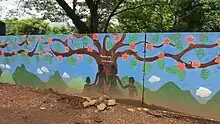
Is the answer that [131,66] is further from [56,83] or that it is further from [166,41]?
[56,83]

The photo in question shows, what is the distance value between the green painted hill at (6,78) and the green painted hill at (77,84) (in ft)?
8.42

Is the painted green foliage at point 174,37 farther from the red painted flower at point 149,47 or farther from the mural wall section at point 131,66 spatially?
the red painted flower at point 149,47

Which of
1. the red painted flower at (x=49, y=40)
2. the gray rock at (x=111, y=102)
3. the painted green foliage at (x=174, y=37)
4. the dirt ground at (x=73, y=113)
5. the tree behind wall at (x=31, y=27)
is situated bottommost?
the dirt ground at (x=73, y=113)

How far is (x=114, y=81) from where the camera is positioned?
736cm

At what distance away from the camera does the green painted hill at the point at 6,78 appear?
33.1ft

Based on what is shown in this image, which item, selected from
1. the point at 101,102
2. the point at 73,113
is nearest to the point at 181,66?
the point at 101,102

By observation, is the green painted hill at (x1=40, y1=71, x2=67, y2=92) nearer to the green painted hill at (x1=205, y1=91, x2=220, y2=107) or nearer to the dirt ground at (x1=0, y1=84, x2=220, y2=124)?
A: the dirt ground at (x1=0, y1=84, x2=220, y2=124)

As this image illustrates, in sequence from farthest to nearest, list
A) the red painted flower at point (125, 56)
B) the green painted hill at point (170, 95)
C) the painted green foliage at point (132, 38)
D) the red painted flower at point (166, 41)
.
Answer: the red painted flower at point (125, 56) → the painted green foliage at point (132, 38) → the red painted flower at point (166, 41) → the green painted hill at point (170, 95)

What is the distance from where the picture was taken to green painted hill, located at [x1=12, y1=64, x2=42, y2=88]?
9.31 meters

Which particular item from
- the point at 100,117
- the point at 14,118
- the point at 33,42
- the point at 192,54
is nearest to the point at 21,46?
the point at 33,42

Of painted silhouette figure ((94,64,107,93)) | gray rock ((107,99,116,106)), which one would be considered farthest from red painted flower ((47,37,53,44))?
gray rock ((107,99,116,106))

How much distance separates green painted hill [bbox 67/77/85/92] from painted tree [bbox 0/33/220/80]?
473 millimetres

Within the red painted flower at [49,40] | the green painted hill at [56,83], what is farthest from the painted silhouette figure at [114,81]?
the red painted flower at [49,40]

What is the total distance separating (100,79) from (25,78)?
296cm
